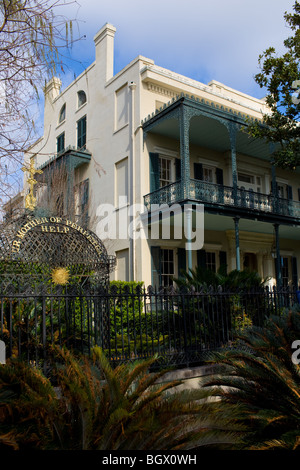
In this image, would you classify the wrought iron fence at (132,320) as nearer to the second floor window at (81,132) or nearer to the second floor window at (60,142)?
the second floor window at (81,132)

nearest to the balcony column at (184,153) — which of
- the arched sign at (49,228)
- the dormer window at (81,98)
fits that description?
the arched sign at (49,228)

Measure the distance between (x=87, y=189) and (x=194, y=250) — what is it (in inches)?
215

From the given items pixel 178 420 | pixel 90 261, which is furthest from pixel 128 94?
pixel 178 420

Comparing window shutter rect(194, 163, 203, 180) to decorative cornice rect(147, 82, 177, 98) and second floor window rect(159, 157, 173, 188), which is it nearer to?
second floor window rect(159, 157, 173, 188)

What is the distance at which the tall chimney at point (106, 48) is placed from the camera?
18078mm

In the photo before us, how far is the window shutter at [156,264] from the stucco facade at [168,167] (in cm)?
5

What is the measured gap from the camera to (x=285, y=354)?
4719mm

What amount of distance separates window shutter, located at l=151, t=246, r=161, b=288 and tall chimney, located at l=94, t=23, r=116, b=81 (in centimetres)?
805

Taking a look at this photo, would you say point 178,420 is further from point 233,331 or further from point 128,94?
point 128,94

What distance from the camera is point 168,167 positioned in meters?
16.3

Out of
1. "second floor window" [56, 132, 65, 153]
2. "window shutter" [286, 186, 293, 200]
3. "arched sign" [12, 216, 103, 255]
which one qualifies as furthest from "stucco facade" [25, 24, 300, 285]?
"arched sign" [12, 216, 103, 255]

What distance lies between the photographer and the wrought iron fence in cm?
528

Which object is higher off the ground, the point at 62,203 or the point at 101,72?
the point at 101,72

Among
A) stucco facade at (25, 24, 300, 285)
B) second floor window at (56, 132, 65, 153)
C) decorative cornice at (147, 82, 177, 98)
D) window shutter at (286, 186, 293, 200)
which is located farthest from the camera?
second floor window at (56, 132, 65, 153)
